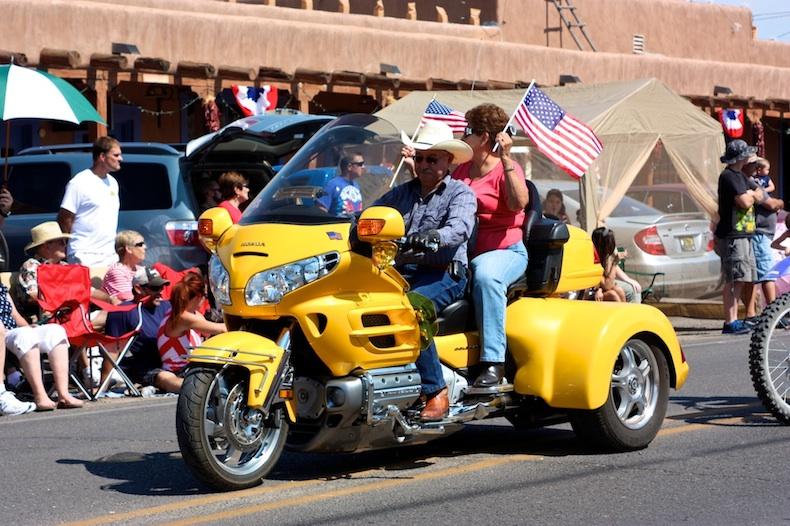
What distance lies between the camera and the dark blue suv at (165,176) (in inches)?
598

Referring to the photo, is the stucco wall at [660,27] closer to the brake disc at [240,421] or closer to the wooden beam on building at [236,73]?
the wooden beam on building at [236,73]

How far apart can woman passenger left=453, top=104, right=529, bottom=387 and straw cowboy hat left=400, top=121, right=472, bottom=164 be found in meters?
0.26

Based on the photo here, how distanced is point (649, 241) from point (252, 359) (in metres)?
12.2

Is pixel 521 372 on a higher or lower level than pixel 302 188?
lower

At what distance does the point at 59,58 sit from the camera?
21.1 metres

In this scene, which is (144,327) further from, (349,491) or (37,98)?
(349,491)

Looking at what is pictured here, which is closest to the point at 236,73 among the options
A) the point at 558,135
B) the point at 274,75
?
the point at 274,75

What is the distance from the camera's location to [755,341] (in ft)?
29.6

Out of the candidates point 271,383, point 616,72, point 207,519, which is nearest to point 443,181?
point 271,383

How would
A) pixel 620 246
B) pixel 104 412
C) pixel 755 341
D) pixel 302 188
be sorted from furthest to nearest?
pixel 620 246
pixel 104 412
pixel 755 341
pixel 302 188

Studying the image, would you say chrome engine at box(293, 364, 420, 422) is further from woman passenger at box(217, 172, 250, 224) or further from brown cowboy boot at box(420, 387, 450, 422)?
woman passenger at box(217, 172, 250, 224)

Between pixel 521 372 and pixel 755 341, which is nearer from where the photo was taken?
pixel 521 372

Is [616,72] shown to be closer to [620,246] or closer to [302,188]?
[620,246]

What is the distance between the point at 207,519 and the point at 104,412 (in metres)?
4.79
